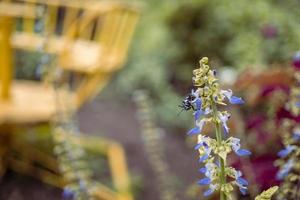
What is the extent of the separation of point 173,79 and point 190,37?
0.45 metres

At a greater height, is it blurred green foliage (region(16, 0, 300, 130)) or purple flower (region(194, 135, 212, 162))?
blurred green foliage (region(16, 0, 300, 130))

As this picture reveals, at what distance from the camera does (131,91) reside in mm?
5230

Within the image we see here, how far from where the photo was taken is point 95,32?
19.6 feet

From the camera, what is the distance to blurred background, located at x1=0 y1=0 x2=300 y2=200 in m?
2.07

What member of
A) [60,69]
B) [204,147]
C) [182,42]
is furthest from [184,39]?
[204,147]

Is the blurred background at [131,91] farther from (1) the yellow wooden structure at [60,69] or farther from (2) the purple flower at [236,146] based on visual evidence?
(2) the purple flower at [236,146]

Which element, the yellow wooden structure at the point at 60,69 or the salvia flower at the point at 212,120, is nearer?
the salvia flower at the point at 212,120

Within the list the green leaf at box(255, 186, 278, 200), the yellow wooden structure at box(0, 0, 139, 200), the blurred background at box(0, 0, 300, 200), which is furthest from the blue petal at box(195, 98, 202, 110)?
the yellow wooden structure at box(0, 0, 139, 200)

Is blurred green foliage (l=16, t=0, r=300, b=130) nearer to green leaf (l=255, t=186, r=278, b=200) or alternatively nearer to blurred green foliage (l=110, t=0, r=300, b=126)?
blurred green foliage (l=110, t=0, r=300, b=126)

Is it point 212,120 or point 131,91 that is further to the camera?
point 131,91

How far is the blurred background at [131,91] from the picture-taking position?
2.07 metres

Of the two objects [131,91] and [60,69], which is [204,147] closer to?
[60,69]

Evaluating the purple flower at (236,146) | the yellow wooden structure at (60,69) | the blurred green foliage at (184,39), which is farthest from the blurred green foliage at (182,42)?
the purple flower at (236,146)

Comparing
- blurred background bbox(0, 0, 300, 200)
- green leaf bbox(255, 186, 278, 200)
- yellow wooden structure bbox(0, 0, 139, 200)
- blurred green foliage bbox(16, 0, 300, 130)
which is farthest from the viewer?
blurred green foliage bbox(16, 0, 300, 130)
